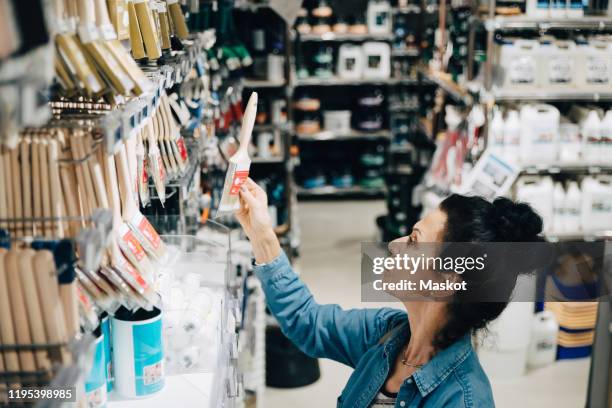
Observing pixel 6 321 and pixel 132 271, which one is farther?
pixel 132 271

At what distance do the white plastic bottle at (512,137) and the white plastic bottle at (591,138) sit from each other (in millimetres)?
465

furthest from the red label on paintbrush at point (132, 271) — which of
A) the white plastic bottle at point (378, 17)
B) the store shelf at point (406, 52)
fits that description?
the store shelf at point (406, 52)

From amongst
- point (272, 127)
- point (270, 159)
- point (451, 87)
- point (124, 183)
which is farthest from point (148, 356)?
point (272, 127)

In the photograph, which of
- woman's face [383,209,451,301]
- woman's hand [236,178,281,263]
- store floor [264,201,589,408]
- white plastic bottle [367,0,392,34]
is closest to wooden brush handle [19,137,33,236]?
woman's hand [236,178,281,263]

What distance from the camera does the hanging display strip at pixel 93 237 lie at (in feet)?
3.84

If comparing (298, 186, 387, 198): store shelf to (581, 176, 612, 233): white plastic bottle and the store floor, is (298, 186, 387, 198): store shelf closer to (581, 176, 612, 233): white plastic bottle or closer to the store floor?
the store floor

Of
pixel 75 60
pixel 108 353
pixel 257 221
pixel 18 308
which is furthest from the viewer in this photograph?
pixel 257 221

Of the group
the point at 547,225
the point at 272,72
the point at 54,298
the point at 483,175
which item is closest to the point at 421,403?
the point at 54,298

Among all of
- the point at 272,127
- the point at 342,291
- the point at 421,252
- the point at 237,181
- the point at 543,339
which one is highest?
the point at 237,181

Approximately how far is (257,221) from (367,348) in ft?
1.82

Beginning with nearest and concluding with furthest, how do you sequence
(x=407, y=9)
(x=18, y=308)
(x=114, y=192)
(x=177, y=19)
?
(x=18, y=308) < (x=114, y=192) < (x=177, y=19) < (x=407, y=9)

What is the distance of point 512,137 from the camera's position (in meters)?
4.59

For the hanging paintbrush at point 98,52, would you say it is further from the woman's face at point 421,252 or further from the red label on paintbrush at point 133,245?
the woman's face at point 421,252

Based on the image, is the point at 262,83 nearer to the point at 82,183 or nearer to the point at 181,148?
the point at 181,148
